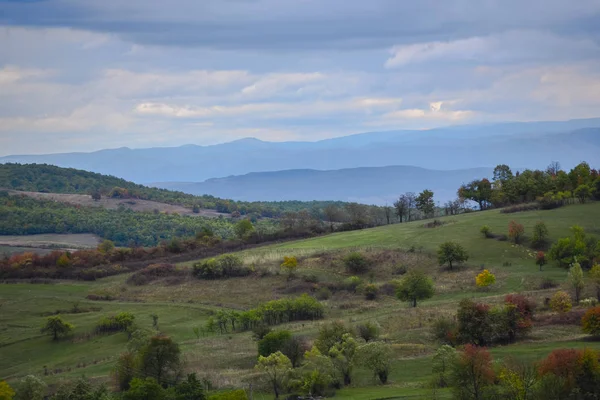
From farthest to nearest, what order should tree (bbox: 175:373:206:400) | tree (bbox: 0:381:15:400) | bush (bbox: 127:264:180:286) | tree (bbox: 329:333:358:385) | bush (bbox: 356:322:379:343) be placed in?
bush (bbox: 127:264:180:286), bush (bbox: 356:322:379:343), tree (bbox: 329:333:358:385), tree (bbox: 0:381:15:400), tree (bbox: 175:373:206:400)

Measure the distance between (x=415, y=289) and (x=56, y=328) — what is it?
39.6m

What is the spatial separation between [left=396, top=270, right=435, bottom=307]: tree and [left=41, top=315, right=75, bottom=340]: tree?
36.8 metres

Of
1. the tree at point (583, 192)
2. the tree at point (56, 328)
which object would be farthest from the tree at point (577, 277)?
the tree at point (583, 192)

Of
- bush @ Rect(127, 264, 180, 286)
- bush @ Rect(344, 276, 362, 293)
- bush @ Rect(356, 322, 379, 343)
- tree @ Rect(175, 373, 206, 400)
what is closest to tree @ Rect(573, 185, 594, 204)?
bush @ Rect(344, 276, 362, 293)

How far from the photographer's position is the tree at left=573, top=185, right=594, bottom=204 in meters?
115

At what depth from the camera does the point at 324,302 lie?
8044 cm

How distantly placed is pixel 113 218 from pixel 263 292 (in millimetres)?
116721

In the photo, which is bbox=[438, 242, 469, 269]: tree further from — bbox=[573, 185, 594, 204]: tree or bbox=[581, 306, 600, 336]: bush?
bbox=[581, 306, 600, 336]: bush

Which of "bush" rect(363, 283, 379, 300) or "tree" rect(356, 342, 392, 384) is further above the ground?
"bush" rect(363, 283, 379, 300)

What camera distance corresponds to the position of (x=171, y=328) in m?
69.9

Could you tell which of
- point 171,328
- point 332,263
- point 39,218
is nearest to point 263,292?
point 332,263

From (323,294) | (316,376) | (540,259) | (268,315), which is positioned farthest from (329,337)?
(540,259)

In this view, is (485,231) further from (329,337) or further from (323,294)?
(329,337)

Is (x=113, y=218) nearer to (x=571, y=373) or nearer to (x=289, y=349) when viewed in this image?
(x=289, y=349)
